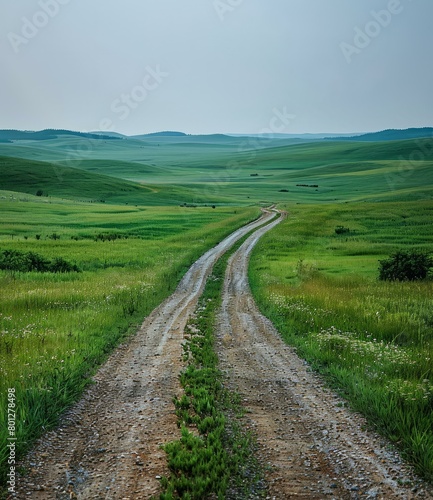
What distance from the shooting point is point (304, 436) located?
29.8 ft

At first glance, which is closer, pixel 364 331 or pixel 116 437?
pixel 116 437

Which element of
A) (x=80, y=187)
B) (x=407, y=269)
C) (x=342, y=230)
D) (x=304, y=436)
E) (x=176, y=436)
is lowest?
(x=304, y=436)

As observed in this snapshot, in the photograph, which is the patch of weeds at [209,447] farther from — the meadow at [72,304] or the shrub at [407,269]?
the shrub at [407,269]

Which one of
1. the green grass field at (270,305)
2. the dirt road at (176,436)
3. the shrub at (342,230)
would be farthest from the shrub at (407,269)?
the shrub at (342,230)

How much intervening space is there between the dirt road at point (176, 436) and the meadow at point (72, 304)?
1.95 ft

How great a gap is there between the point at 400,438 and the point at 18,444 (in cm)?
646

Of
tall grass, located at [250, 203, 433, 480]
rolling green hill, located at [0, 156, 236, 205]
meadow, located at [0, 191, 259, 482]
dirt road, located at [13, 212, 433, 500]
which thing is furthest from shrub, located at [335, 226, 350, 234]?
rolling green hill, located at [0, 156, 236, 205]

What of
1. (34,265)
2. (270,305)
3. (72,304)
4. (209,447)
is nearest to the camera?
(209,447)

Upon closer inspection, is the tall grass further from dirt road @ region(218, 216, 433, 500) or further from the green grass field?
dirt road @ region(218, 216, 433, 500)

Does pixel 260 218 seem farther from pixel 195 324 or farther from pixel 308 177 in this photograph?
pixel 308 177

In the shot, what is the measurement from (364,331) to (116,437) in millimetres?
9729

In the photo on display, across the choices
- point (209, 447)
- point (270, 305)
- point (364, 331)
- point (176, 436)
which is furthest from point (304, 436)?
point (270, 305)

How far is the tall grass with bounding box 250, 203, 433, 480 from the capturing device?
9.45 metres

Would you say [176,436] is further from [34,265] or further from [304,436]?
[34,265]
